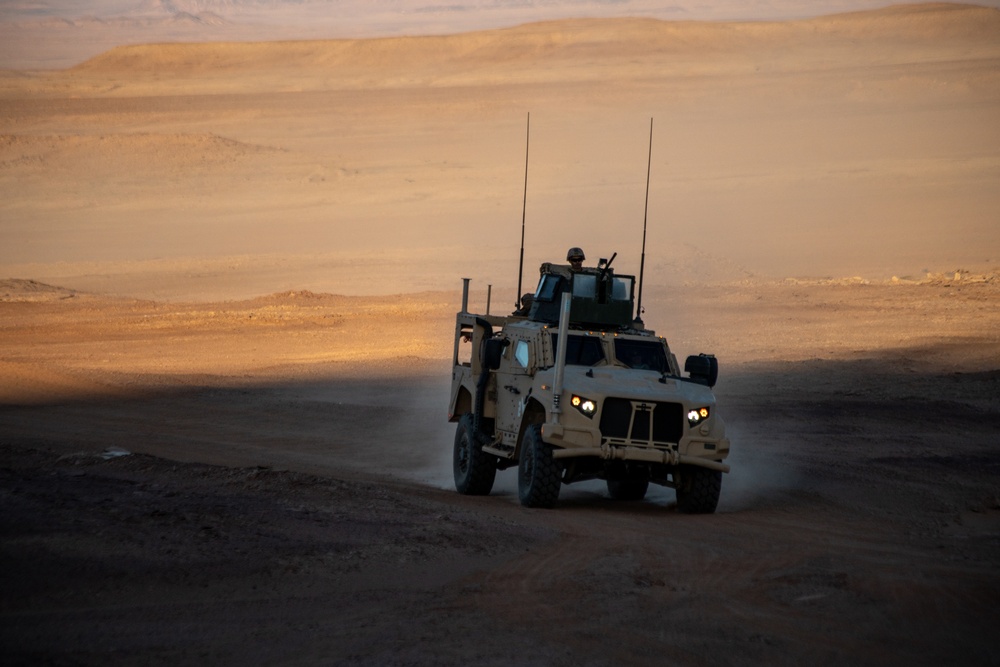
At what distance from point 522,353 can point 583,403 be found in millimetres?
1554

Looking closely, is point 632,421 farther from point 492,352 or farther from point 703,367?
point 492,352

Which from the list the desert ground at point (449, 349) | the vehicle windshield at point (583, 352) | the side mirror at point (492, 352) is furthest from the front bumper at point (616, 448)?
the side mirror at point (492, 352)

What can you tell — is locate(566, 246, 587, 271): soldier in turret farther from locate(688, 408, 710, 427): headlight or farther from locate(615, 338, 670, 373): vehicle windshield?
locate(688, 408, 710, 427): headlight

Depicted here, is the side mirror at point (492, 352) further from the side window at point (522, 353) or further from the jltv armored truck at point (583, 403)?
the side window at point (522, 353)

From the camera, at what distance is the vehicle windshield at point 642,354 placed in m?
15.0

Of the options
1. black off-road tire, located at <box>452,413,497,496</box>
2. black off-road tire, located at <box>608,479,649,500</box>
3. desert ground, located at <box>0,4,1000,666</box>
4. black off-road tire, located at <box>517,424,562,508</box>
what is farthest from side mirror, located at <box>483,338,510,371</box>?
black off-road tire, located at <box>608,479,649,500</box>

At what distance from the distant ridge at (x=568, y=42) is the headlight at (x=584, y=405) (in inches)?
3823

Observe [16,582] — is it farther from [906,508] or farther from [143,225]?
[143,225]

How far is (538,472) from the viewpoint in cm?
1378

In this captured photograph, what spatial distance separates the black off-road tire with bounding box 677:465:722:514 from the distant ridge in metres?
96.8

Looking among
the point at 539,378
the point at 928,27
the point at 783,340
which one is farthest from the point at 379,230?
the point at 928,27

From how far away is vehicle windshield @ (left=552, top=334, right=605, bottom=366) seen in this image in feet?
48.4

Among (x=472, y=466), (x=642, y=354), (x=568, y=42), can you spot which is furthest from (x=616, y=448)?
(x=568, y=42)

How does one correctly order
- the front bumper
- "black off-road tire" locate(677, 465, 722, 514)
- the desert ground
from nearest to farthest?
1. the desert ground
2. the front bumper
3. "black off-road tire" locate(677, 465, 722, 514)
